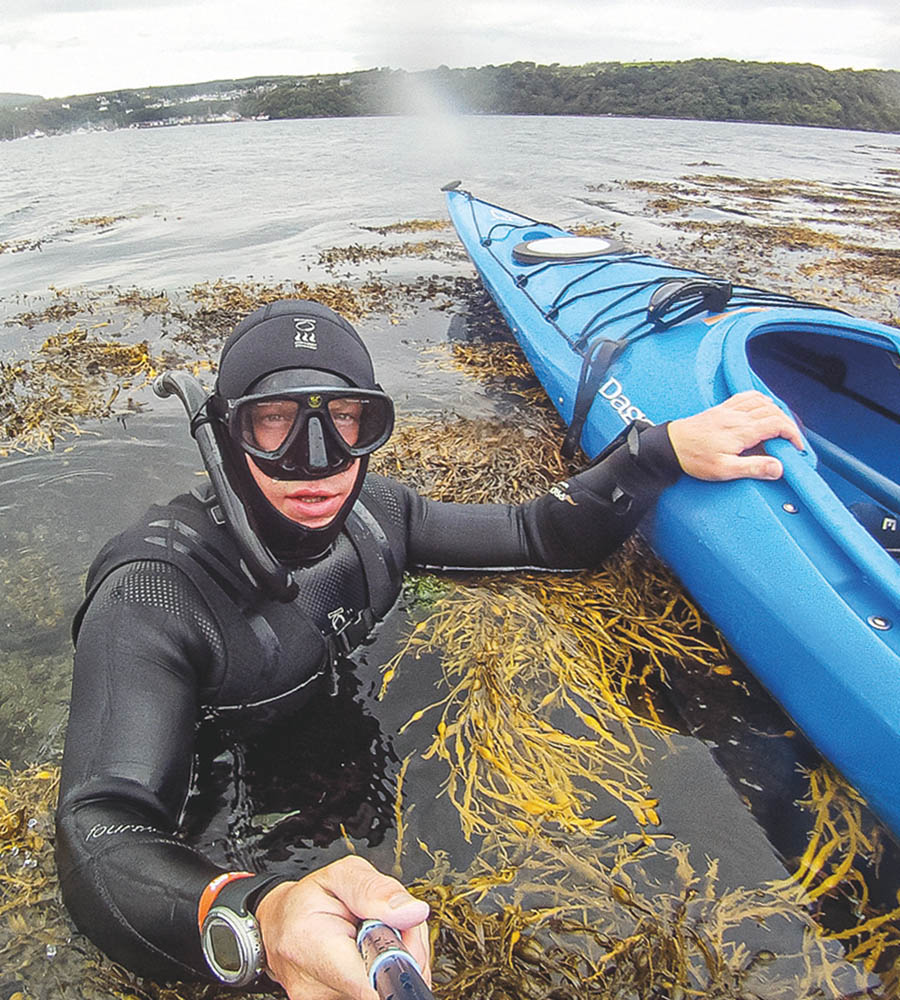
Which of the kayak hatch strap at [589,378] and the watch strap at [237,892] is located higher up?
the kayak hatch strap at [589,378]

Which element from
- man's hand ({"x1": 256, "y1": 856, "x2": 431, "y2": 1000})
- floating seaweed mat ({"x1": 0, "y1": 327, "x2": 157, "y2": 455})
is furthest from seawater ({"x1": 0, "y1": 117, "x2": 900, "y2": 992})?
man's hand ({"x1": 256, "y1": 856, "x2": 431, "y2": 1000})

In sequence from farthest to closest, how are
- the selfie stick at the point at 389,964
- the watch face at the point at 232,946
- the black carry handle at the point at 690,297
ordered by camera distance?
1. the black carry handle at the point at 690,297
2. the watch face at the point at 232,946
3. the selfie stick at the point at 389,964

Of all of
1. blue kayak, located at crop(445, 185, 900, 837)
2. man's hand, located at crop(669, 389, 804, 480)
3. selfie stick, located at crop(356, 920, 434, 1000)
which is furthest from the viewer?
man's hand, located at crop(669, 389, 804, 480)

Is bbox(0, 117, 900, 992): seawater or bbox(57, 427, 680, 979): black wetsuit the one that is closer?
bbox(57, 427, 680, 979): black wetsuit

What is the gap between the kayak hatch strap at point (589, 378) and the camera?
13.3ft

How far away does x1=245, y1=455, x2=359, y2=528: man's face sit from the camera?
2.14 metres

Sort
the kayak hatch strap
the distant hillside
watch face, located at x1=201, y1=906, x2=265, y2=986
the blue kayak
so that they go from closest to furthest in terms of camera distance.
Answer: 1. watch face, located at x1=201, y1=906, x2=265, y2=986
2. the blue kayak
3. the kayak hatch strap
4. the distant hillside

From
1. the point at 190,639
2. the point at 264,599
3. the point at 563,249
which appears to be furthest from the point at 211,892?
the point at 563,249

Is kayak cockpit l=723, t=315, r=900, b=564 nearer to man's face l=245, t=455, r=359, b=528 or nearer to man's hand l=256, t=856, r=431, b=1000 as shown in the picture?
man's face l=245, t=455, r=359, b=528

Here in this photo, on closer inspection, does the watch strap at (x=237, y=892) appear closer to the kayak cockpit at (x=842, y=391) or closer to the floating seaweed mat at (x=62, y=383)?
the kayak cockpit at (x=842, y=391)

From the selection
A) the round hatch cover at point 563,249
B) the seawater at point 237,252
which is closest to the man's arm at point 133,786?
the seawater at point 237,252

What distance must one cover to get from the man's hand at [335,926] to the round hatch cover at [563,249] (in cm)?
540

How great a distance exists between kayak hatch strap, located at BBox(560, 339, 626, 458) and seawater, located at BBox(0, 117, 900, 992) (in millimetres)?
1538

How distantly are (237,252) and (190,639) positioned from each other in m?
11.5
